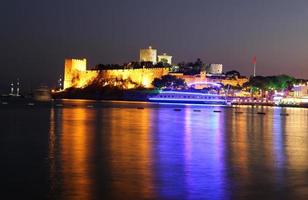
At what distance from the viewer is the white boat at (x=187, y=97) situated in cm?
10875

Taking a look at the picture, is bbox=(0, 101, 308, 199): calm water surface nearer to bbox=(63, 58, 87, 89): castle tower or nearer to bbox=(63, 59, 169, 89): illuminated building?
bbox=(63, 59, 169, 89): illuminated building

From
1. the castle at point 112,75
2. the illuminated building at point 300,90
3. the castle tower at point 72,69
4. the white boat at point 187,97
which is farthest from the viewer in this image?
the castle tower at point 72,69

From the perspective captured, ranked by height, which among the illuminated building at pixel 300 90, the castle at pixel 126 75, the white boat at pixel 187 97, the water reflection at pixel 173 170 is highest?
the castle at pixel 126 75

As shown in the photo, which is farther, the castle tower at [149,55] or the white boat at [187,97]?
the castle tower at [149,55]

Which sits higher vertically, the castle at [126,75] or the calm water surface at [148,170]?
the castle at [126,75]

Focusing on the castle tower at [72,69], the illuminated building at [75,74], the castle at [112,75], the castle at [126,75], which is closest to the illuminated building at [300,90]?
the castle at [126,75]

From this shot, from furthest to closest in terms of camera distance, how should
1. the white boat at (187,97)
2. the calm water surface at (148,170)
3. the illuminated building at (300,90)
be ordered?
the illuminated building at (300,90), the white boat at (187,97), the calm water surface at (148,170)

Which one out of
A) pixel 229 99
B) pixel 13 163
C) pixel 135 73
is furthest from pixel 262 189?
pixel 135 73

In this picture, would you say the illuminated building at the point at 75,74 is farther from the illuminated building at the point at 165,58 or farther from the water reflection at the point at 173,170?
the water reflection at the point at 173,170

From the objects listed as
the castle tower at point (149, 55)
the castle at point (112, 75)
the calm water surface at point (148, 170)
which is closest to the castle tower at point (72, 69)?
the castle at point (112, 75)

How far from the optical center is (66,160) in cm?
1289

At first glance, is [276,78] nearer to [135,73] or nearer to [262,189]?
[135,73]

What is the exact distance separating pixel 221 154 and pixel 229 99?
94523mm

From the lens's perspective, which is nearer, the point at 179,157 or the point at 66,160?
the point at 66,160
